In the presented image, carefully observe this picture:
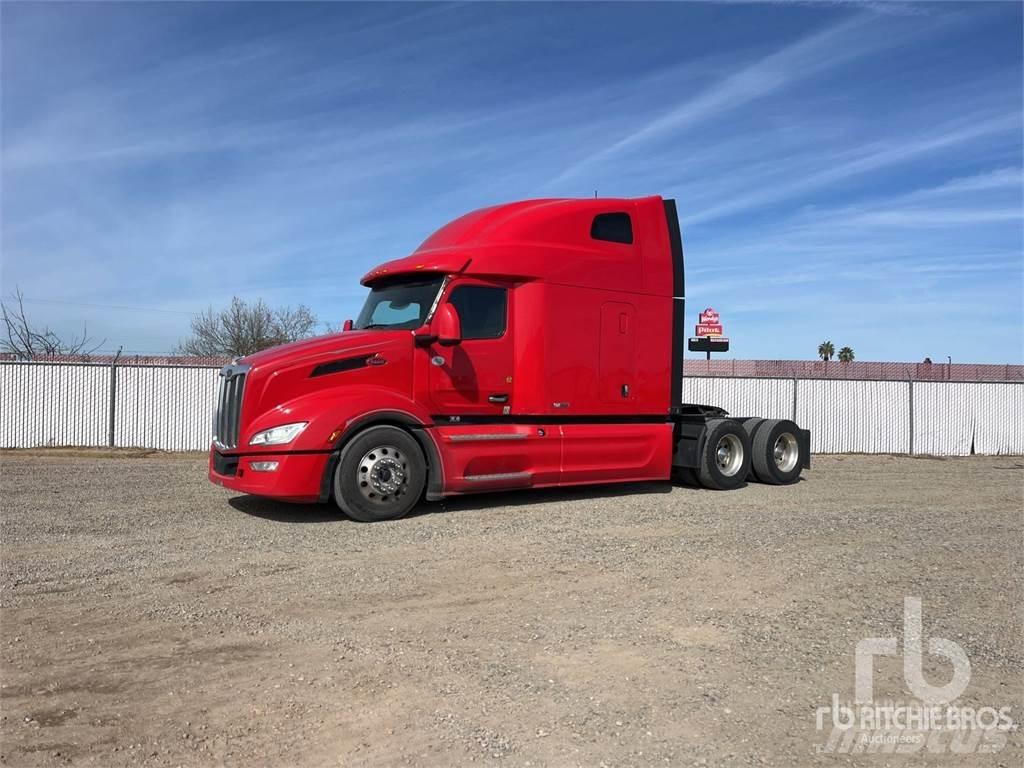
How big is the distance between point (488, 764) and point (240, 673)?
60.9 inches

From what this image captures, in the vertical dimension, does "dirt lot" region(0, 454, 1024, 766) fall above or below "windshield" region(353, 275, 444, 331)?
below

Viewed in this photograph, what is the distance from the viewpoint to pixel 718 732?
11.3ft

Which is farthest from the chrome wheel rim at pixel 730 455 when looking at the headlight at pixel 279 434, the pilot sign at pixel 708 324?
the pilot sign at pixel 708 324

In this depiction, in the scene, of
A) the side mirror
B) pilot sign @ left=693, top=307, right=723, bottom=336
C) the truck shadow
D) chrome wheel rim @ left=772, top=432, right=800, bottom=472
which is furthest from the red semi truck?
pilot sign @ left=693, top=307, right=723, bottom=336

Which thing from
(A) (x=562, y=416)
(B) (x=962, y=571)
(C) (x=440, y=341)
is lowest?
(B) (x=962, y=571)

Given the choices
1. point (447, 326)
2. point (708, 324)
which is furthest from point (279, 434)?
point (708, 324)

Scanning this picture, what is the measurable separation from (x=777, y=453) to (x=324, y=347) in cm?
722

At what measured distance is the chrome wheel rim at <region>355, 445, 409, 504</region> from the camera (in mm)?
8305

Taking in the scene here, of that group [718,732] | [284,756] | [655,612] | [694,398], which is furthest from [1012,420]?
[284,756]

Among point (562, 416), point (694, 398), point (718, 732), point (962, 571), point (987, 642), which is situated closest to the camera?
point (718, 732)

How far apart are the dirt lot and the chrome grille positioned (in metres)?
0.84

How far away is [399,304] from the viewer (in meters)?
9.34

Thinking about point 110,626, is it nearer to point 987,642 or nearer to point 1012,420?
point 987,642

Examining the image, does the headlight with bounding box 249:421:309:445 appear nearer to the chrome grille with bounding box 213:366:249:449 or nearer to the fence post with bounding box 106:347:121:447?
the chrome grille with bounding box 213:366:249:449
